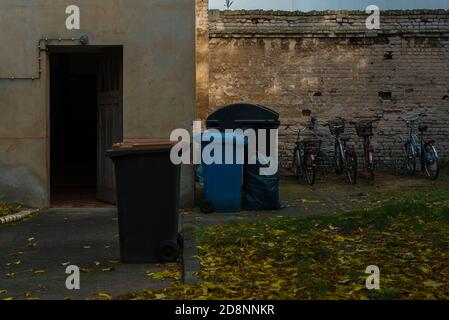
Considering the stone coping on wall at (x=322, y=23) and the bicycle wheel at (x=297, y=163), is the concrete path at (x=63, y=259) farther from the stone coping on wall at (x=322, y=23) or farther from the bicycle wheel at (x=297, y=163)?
the stone coping on wall at (x=322, y=23)

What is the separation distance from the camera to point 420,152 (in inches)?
562

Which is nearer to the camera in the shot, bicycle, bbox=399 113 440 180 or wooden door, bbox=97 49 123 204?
wooden door, bbox=97 49 123 204

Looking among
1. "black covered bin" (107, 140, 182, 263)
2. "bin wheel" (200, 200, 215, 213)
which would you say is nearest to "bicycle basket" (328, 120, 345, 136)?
"bin wheel" (200, 200, 215, 213)

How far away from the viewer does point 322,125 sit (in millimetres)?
15727

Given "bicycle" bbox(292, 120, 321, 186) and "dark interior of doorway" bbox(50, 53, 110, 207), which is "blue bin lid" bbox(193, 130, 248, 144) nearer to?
"bicycle" bbox(292, 120, 321, 186)

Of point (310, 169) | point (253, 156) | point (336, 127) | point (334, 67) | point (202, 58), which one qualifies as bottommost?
point (310, 169)

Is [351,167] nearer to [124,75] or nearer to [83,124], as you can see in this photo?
[124,75]

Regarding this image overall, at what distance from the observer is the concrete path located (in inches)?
223

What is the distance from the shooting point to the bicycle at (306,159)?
13.6 meters

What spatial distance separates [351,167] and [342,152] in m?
0.86

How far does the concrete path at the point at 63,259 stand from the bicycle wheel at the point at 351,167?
5.58 metres

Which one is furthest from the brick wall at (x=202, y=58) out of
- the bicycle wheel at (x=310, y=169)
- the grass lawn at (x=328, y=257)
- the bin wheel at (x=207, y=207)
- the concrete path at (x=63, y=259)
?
the grass lawn at (x=328, y=257)

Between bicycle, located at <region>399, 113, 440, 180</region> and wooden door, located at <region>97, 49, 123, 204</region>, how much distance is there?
6.72 metres

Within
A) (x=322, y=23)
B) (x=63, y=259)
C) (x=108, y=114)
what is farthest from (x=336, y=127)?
(x=63, y=259)
